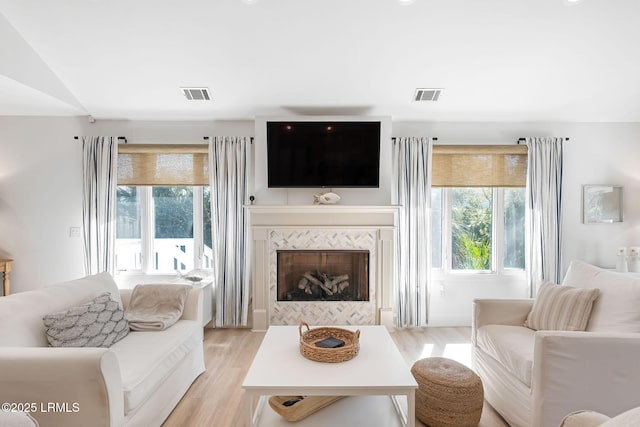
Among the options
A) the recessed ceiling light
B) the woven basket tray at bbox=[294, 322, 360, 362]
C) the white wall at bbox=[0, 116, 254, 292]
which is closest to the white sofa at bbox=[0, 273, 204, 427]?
the woven basket tray at bbox=[294, 322, 360, 362]

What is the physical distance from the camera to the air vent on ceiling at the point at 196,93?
11.3 ft

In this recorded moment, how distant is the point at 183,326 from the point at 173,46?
7.45 feet

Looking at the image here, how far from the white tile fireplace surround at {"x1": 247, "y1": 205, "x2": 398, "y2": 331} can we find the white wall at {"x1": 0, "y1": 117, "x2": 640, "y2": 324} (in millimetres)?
279

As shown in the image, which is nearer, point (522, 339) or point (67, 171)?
point (522, 339)

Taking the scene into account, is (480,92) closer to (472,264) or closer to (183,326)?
(472,264)

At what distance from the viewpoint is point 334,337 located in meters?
2.21

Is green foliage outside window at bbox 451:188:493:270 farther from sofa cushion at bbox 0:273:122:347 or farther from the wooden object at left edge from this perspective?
the wooden object at left edge

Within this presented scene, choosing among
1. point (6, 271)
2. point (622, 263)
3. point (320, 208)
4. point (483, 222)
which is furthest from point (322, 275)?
point (6, 271)

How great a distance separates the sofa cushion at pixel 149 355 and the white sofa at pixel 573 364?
2.02 m

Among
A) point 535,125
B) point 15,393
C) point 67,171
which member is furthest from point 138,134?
point 535,125

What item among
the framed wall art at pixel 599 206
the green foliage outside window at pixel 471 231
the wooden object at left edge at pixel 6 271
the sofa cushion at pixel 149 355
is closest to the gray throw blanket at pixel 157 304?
the sofa cushion at pixel 149 355

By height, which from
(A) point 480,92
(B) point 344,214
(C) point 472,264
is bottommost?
(C) point 472,264

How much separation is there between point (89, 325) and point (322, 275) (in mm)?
2293

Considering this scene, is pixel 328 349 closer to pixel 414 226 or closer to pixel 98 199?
pixel 414 226
